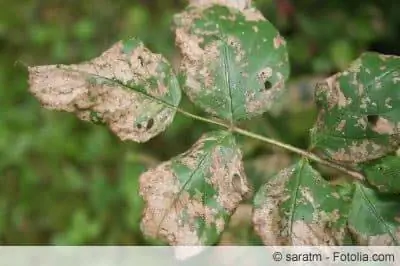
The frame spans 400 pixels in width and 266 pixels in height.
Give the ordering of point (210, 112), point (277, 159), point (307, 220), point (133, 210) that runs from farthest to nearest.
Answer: point (133, 210) < point (277, 159) < point (210, 112) < point (307, 220)

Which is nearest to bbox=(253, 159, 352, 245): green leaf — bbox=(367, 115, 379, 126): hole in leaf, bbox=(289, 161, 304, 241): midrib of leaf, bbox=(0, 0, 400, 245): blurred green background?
bbox=(289, 161, 304, 241): midrib of leaf

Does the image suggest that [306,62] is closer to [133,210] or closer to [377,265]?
[133,210]

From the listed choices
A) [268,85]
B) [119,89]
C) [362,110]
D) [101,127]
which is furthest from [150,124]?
[101,127]

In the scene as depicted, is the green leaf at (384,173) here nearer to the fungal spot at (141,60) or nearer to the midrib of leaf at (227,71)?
the midrib of leaf at (227,71)

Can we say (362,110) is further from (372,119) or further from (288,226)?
(288,226)

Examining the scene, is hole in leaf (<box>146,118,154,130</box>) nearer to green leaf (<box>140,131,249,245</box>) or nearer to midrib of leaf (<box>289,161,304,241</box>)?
green leaf (<box>140,131,249,245</box>)

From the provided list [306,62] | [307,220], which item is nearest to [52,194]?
[306,62]

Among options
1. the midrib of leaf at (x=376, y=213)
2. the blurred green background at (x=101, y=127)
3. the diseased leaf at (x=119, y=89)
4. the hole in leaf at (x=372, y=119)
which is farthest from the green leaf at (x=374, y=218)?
the blurred green background at (x=101, y=127)
